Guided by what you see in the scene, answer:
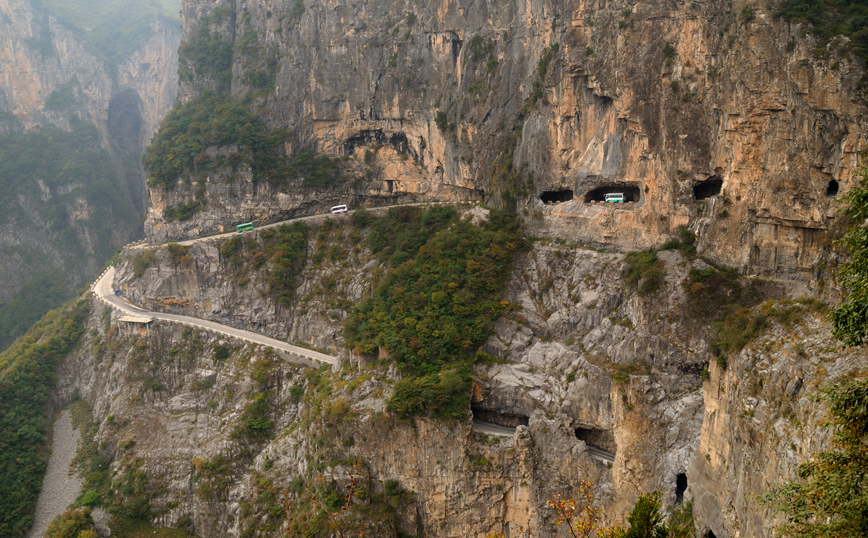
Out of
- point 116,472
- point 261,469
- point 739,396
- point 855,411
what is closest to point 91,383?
point 116,472

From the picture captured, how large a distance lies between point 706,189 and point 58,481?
1999 inches

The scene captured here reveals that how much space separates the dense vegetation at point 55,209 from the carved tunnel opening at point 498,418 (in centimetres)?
6141

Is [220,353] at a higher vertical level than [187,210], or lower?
lower

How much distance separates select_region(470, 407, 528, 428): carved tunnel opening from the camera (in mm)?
39500

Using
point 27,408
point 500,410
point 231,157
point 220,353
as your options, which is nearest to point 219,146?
point 231,157

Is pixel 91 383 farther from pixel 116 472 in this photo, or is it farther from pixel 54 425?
pixel 116 472

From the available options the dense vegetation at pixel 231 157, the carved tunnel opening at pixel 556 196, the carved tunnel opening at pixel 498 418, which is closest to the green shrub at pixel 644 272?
the carved tunnel opening at pixel 556 196

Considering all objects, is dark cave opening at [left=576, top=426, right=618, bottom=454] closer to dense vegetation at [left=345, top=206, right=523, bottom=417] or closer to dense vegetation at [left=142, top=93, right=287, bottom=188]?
dense vegetation at [left=345, top=206, right=523, bottom=417]

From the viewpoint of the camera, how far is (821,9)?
29.0 m

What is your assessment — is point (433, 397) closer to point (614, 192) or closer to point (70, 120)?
point (614, 192)

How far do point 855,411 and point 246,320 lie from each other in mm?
50644

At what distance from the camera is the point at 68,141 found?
3612 inches

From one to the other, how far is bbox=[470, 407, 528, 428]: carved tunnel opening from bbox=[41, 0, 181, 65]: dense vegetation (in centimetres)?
9898

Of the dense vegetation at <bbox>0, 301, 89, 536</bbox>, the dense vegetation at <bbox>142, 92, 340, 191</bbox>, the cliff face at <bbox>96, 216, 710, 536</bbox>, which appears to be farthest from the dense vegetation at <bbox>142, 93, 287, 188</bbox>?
the cliff face at <bbox>96, 216, 710, 536</bbox>
